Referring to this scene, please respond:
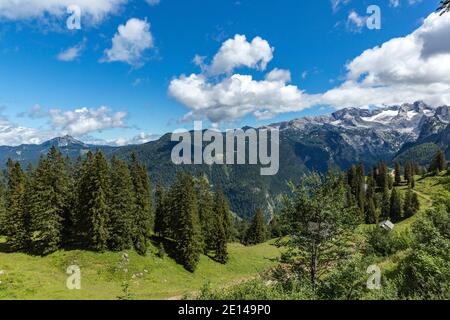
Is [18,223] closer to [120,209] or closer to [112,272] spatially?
[120,209]

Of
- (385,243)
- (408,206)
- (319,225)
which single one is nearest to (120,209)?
(385,243)

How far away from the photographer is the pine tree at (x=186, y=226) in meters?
66.1

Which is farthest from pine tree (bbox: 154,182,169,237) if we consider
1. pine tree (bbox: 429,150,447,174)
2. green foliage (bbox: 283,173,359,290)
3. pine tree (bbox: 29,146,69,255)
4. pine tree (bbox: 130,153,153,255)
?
pine tree (bbox: 429,150,447,174)

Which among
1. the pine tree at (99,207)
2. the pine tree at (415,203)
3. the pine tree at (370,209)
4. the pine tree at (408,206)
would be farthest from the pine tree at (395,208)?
Answer: the pine tree at (99,207)

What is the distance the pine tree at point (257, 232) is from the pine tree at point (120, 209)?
203 feet

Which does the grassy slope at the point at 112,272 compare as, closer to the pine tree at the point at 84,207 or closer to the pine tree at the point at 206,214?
the pine tree at the point at 84,207

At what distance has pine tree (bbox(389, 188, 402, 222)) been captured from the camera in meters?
112

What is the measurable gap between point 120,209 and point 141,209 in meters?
6.11

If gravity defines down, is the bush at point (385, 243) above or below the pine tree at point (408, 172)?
below

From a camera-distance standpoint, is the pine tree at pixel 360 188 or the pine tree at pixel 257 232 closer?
the pine tree at pixel 360 188

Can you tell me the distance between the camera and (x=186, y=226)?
67.4 meters

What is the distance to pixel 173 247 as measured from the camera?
2835 inches
